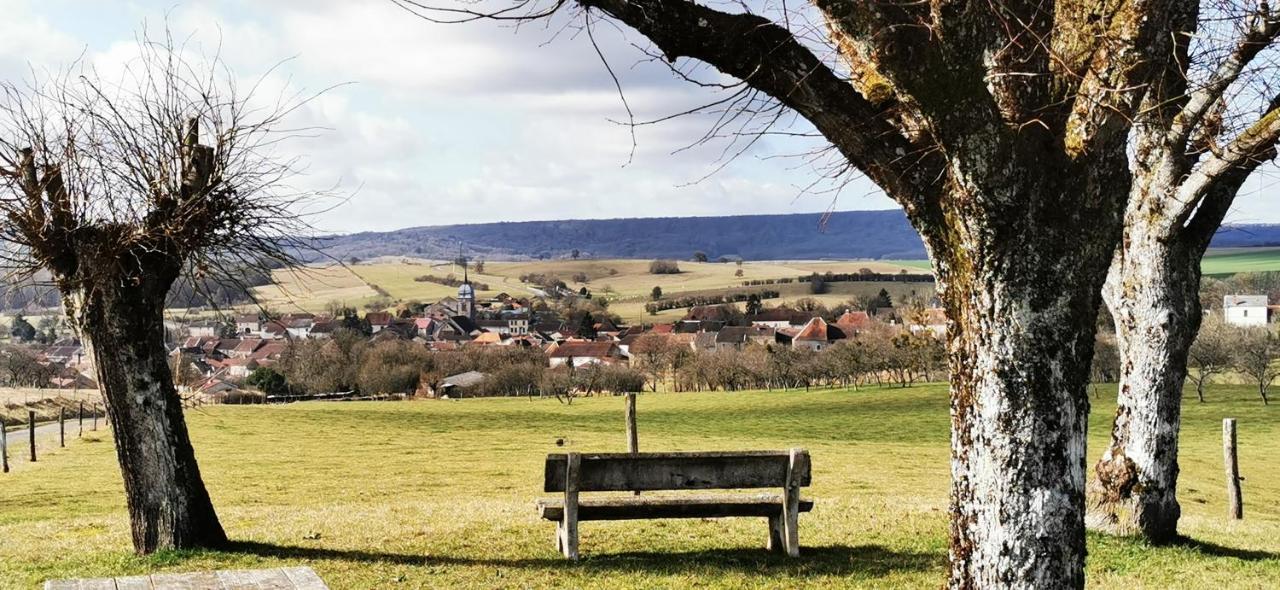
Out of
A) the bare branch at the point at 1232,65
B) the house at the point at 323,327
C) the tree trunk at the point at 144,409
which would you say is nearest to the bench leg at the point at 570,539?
the tree trunk at the point at 144,409

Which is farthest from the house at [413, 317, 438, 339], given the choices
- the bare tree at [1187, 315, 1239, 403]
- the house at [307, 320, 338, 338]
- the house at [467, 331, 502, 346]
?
the bare tree at [1187, 315, 1239, 403]

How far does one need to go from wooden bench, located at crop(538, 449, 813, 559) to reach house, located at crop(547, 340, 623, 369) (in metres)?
131

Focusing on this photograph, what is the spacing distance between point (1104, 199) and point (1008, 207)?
58 centimetres

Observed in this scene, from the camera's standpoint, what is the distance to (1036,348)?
596cm

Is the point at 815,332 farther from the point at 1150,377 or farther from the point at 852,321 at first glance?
the point at 1150,377

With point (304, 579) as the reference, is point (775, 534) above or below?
below

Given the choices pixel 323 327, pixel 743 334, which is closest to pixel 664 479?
pixel 743 334

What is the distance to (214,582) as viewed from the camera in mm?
6355

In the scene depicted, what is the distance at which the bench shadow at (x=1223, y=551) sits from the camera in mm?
11859

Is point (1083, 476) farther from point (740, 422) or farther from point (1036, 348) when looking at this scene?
point (740, 422)

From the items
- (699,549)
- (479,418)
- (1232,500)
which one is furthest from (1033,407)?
(479,418)

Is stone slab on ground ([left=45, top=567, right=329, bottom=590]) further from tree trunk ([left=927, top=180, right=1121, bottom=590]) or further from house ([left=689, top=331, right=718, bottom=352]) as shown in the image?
house ([left=689, top=331, right=718, bottom=352])

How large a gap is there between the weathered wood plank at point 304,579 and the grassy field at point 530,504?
3.51 metres

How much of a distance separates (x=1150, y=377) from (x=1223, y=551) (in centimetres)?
198
